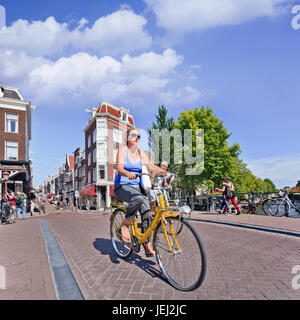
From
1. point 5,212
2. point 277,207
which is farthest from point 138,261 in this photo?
point 5,212

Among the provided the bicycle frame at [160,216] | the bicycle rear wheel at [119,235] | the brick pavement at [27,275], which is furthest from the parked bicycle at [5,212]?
the bicycle frame at [160,216]

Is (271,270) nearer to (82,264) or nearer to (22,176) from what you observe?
(82,264)

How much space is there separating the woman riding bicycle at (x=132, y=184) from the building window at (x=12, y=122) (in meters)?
24.2

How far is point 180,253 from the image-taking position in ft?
7.45

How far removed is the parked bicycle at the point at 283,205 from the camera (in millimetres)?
8477

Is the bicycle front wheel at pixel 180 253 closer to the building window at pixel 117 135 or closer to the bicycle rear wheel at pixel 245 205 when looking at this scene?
the bicycle rear wheel at pixel 245 205

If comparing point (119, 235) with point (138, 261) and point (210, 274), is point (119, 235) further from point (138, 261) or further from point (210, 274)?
point (210, 274)

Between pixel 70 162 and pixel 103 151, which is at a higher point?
pixel 70 162

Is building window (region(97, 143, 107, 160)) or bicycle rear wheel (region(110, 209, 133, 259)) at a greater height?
building window (region(97, 143, 107, 160))

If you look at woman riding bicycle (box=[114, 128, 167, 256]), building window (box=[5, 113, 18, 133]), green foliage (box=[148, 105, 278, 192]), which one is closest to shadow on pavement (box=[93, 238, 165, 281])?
woman riding bicycle (box=[114, 128, 167, 256])

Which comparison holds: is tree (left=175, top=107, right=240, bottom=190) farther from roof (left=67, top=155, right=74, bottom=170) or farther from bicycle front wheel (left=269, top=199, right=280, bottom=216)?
roof (left=67, top=155, right=74, bottom=170)

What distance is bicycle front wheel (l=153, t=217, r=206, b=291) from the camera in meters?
2.08

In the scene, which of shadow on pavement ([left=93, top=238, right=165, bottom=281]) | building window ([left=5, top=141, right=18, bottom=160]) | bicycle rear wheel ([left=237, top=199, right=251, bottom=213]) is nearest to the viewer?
shadow on pavement ([left=93, top=238, right=165, bottom=281])

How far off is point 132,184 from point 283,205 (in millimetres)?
8173
